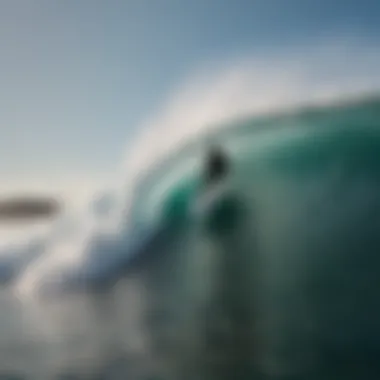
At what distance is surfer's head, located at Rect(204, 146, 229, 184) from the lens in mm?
1078

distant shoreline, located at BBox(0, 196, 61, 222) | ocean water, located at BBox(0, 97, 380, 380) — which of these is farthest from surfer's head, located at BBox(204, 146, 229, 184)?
distant shoreline, located at BBox(0, 196, 61, 222)

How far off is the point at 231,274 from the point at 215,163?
0.66 ft

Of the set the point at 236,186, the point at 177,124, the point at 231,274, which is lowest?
the point at 231,274

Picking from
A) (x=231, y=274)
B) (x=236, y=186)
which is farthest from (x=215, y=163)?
(x=231, y=274)

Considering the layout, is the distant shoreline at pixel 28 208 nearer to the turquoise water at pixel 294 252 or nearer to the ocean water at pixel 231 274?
the ocean water at pixel 231 274

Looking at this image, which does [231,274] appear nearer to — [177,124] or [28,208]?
[177,124]

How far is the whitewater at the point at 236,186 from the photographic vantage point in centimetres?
104

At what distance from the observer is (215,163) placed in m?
1.08

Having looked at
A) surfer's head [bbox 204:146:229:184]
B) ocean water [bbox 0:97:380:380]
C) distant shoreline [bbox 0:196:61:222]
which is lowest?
ocean water [bbox 0:97:380:380]

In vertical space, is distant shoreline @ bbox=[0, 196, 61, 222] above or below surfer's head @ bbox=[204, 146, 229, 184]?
below

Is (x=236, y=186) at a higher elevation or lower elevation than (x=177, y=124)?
lower

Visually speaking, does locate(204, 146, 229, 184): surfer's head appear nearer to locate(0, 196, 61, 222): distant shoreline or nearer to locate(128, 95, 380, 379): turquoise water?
locate(128, 95, 380, 379): turquoise water

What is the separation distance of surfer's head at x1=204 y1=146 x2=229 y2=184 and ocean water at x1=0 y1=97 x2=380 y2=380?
2 cm

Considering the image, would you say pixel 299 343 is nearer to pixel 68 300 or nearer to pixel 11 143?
pixel 68 300
